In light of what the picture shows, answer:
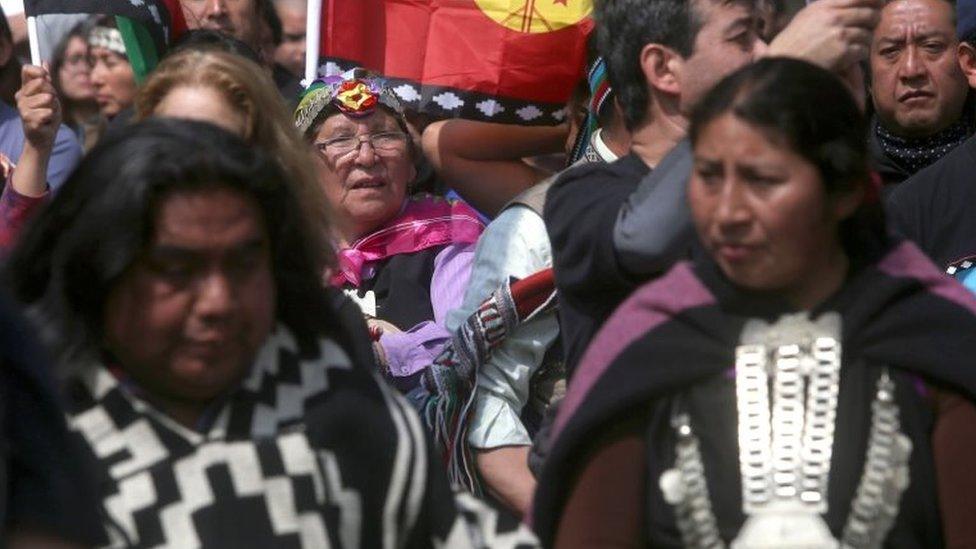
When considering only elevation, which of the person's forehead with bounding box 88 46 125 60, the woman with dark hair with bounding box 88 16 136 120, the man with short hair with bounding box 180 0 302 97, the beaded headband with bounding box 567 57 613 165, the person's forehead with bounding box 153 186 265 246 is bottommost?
the man with short hair with bounding box 180 0 302 97

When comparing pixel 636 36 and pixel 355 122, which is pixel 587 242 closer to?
pixel 636 36

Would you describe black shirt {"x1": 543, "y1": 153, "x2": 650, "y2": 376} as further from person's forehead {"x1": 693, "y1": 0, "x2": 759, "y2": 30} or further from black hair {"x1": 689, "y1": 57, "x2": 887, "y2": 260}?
black hair {"x1": 689, "y1": 57, "x2": 887, "y2": 260}

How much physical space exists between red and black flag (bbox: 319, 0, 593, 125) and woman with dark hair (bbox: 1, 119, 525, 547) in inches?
94.8

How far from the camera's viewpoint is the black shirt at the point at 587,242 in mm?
4344

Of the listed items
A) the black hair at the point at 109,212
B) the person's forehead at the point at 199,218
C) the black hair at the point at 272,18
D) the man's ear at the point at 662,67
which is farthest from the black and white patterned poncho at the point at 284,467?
the black hair at the point at 272,18

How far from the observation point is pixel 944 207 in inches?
225

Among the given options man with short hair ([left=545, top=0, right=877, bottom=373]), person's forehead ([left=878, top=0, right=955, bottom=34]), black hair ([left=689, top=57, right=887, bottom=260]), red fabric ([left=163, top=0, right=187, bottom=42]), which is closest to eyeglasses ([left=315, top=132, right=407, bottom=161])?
red fabric ([left=163, top=0, right=187, bottom=42])

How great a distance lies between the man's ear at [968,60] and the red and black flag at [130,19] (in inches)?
Answer: 88.5

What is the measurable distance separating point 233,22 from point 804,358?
161 inches

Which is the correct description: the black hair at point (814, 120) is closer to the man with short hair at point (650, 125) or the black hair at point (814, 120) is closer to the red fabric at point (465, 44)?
the man with short hair at point (650, 125)

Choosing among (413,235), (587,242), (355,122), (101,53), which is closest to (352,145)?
(355,122)

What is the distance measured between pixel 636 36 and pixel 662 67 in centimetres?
10

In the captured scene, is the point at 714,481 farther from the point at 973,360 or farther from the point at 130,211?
the point at 130,211

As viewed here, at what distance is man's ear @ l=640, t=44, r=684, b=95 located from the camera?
464cm
